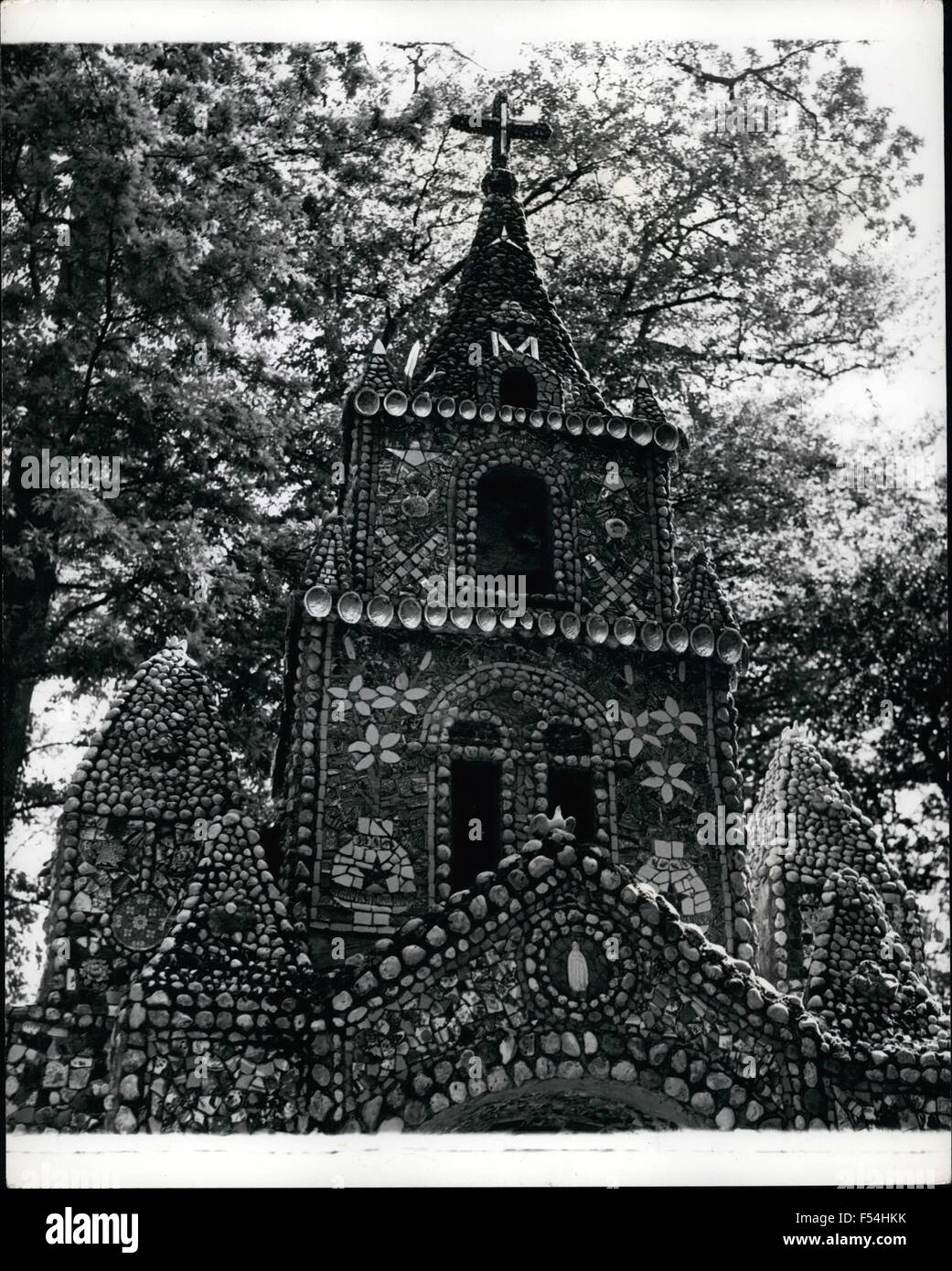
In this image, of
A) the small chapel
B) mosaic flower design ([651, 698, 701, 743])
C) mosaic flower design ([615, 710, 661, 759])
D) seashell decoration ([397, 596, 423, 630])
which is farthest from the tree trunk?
mosaic flower design ([651, 698, 701, 743])

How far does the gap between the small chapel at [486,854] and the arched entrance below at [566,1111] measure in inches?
1.2

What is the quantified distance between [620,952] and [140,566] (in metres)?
7.33

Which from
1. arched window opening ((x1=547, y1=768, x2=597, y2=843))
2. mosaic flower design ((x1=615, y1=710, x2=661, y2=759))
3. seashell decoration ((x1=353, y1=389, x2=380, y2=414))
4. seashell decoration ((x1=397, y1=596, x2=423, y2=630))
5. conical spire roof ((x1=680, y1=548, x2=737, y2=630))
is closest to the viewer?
arched window opening ((x1=547, y1=768, x2=597, y2=843))

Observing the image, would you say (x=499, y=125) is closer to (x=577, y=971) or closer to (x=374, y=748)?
(x=374, y=748)

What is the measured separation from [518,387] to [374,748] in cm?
418

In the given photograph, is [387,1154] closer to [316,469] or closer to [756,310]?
[316,469]

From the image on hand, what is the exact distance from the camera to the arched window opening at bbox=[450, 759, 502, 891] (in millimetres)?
13555

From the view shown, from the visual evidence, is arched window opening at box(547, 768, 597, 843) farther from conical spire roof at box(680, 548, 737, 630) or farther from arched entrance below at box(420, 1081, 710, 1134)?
arched entrance below at box(420, 1081, 710, 1134)

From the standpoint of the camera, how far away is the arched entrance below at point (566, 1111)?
11.8 metres

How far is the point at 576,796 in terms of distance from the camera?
13992 millimetres

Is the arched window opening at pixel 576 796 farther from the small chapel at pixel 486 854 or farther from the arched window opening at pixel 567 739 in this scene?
the arched window opening at pixel 567 739

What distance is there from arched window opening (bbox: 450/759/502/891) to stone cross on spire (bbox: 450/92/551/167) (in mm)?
6679

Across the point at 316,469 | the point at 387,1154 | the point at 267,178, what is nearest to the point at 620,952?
the point at 387,1154

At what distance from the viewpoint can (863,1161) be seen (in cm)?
1215
